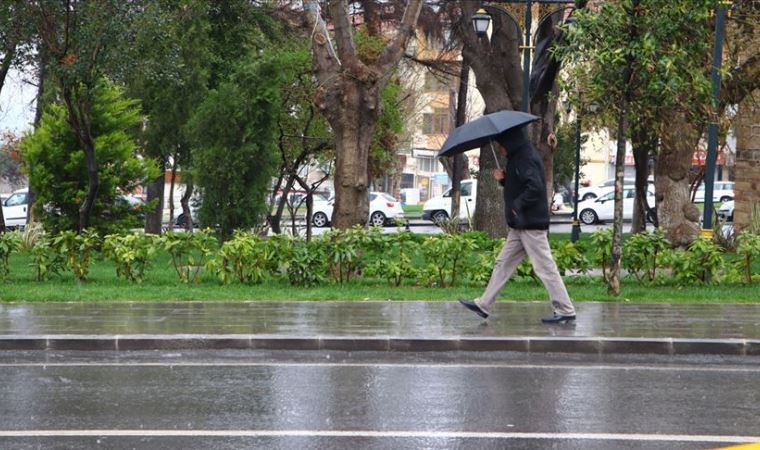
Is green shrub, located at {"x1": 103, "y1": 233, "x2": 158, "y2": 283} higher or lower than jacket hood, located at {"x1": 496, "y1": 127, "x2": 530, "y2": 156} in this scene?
lower

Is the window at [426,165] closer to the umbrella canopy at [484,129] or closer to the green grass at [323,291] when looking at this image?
the green grass at [323,291]

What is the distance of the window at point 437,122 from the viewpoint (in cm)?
6738

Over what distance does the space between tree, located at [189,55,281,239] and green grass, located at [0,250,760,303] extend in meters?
7.37

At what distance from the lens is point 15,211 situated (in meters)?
46.0

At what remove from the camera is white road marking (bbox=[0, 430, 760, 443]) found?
22.5 ft

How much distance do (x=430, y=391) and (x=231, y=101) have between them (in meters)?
15.3

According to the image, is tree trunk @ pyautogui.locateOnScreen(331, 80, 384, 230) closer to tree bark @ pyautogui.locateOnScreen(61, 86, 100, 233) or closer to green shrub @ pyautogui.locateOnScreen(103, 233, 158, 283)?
green shrub @ pyautogui.locateOnScreen(103, 233, 158, 283)

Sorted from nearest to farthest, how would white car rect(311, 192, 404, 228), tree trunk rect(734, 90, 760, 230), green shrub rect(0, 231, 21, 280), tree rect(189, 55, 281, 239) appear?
green shrub rect(0, 231, 21, 280)
tree rect(189, 55, 281, 239)
tree trunk rect(734, 90, 760, 230)
white car rect(311, 192, 404, 228)

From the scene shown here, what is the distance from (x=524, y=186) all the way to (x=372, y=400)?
3.64 m

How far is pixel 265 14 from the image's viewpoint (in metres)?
29.3

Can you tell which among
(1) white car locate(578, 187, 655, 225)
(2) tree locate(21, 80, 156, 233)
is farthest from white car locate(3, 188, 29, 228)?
(1) white car locate(578, 187, 655, 225)

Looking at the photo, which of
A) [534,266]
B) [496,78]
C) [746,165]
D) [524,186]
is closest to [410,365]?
[534,266]

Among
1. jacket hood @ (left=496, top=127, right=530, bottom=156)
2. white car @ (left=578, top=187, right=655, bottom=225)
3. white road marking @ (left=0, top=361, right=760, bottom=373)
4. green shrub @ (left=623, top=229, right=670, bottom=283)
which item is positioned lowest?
white road marking @ (left=0, top=361, right=760, bottom=373)

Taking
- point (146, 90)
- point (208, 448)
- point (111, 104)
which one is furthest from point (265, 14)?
point (208, 448)
